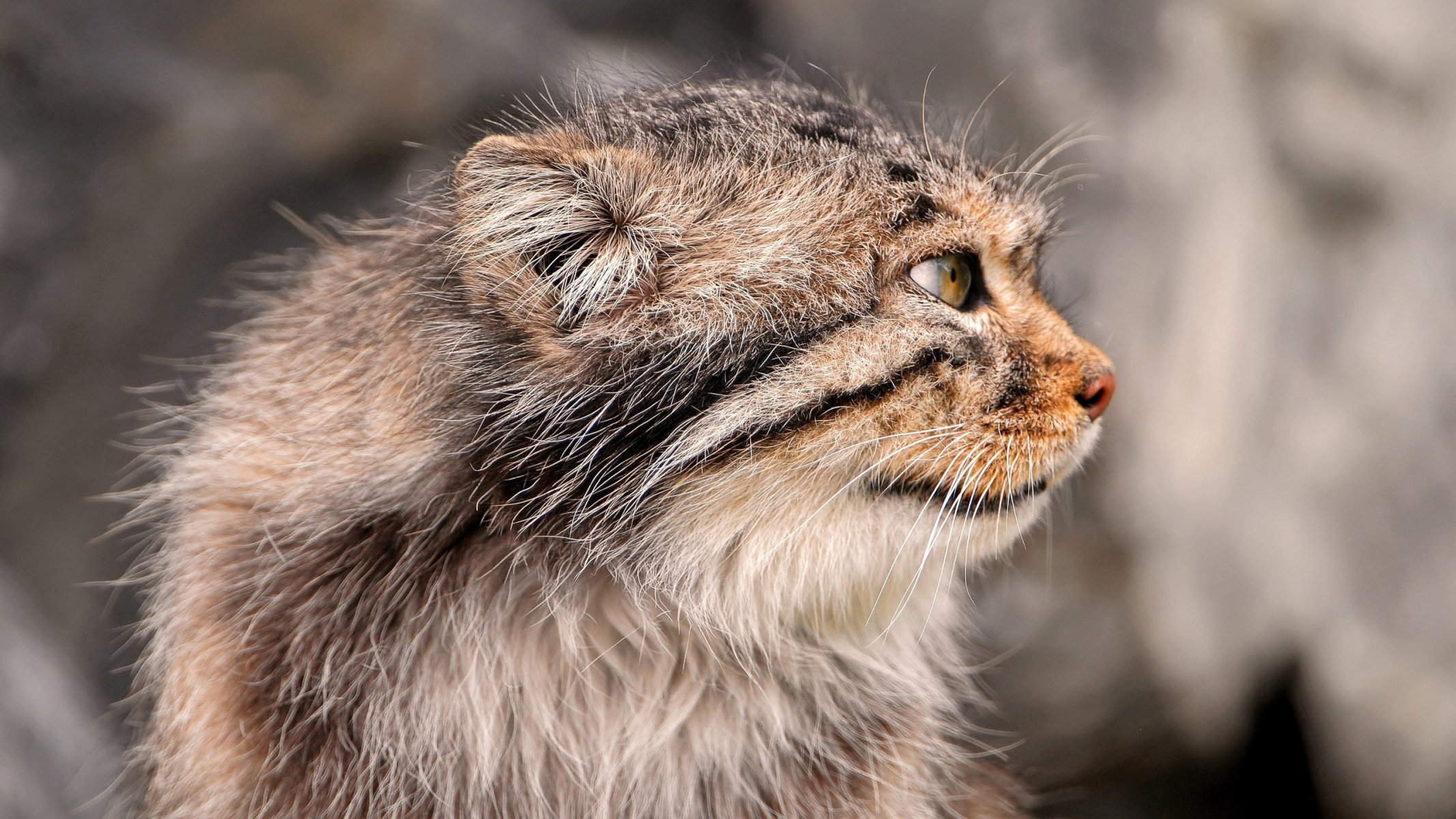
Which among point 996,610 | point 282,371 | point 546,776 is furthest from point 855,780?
point 996,610

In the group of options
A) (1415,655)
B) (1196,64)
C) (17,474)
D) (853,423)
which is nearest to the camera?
(853,423)

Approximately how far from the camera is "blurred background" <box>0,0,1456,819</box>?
389 centimetres

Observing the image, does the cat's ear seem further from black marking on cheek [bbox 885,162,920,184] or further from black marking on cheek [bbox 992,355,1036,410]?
black marking on cheek [bbox 992,355,1036,410]

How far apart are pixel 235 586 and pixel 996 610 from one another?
2802 mm

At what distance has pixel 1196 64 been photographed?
4.22 meters

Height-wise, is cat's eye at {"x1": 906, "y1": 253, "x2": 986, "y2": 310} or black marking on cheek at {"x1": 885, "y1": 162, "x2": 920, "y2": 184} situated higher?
black marking on cheek at {"x1": 885, "y1": 162, "x2": 920, "y2": 184}

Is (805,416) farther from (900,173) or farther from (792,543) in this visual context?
(900,173)

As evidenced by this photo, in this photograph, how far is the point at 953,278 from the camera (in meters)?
2.13

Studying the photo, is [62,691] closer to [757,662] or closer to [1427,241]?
[757,662]

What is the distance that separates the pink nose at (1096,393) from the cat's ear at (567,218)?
852 mm

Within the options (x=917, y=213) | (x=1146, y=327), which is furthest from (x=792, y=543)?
(x=1146, y=327)

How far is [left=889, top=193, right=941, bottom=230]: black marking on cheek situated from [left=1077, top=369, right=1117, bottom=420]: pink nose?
45 cm

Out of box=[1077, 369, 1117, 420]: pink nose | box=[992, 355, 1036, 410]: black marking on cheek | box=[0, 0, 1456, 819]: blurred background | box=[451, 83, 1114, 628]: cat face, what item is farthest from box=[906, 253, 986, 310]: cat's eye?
box=[0, 0, 1456, 819]: blurred background

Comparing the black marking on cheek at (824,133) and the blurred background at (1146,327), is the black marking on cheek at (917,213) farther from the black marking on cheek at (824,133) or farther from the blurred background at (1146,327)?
the blurred background at (1146,327)
